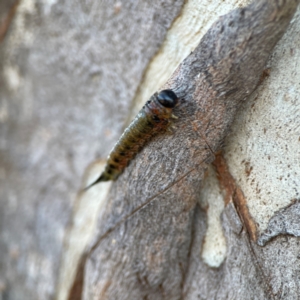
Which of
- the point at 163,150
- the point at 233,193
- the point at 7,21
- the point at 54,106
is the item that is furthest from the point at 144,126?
the point at 7,21

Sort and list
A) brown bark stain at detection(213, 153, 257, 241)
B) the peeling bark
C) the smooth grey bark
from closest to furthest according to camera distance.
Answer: the peeling bark → brown bark stain at detection(213, 153, 257, 241) → the smooth grey bark

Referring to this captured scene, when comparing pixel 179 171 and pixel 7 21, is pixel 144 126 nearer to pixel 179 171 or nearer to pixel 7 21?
pixel 179 171

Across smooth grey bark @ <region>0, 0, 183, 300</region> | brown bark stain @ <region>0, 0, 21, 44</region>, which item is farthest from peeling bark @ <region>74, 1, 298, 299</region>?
brown bark stain @ <region>0, 0, 21, 44</region>

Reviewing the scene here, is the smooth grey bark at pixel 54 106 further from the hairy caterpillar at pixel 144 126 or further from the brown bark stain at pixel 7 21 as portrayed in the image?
the hairy caterpillar at pixel 144 126

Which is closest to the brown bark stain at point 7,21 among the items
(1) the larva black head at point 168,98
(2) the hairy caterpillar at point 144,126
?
(2) the hairy caterpillar at point 144,126

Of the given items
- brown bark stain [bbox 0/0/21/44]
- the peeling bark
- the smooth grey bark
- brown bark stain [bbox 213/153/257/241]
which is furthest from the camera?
brown bark stain [bbox 0/0/21/44]

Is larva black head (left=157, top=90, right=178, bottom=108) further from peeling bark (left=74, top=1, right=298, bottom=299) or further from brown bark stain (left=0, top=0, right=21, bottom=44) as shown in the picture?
brown bark stain (left=0, top=0, right=21, bottom=44)
